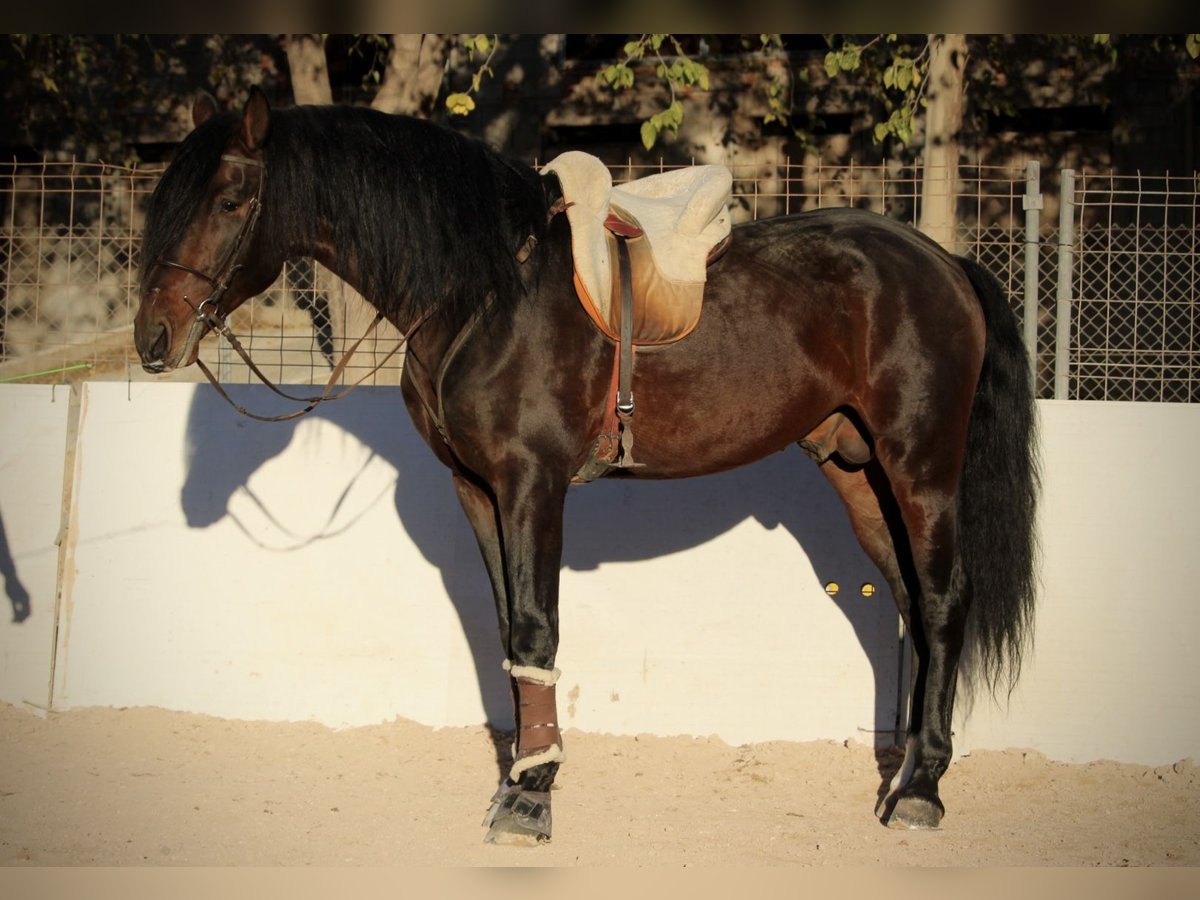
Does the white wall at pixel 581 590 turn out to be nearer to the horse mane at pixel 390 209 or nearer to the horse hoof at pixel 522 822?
the horse hoof at pixel 522 822

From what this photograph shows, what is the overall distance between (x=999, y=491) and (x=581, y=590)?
189 centimetres

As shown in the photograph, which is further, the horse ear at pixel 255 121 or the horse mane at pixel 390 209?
the horse mane at pixel 390 209

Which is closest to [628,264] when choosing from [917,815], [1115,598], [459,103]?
[917,815]

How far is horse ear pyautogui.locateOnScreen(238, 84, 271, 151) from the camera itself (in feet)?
12.2

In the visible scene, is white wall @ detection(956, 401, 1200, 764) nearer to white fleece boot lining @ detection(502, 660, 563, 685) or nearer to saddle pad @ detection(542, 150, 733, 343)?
saddle pad @ detection(542, 150, 733, 343)

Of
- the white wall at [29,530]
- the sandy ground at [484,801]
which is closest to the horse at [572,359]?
the sandy ground at [484,801]

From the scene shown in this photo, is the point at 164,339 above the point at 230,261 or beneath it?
beneath

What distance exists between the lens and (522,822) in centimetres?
392

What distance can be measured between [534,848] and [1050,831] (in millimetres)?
1864

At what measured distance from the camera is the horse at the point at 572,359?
3857mm

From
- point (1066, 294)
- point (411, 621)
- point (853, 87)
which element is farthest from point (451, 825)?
point (853, 87)

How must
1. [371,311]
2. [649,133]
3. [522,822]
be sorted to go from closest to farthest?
[522,822] → [371,311] → [649,133]

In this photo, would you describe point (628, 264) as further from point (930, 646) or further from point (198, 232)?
point (930, 646)

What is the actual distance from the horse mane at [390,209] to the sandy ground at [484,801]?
1797 mm
